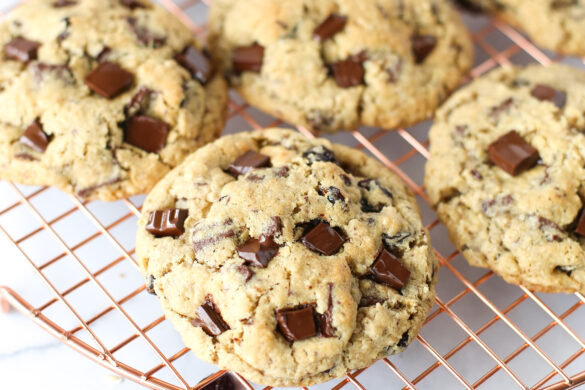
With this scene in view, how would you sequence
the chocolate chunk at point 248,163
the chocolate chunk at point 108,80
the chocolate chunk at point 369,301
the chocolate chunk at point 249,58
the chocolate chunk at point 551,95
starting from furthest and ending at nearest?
the chocolate chunk at point 249,58 → the chocolate chunk at point 551,95 → the chocolate chunk at point 108,80 → the chocolate chunk at point 248,163 → the chocolate chunk at point 369,301

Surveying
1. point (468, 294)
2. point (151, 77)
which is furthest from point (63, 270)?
point (468, 294)

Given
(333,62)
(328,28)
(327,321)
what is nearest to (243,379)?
(327,321)

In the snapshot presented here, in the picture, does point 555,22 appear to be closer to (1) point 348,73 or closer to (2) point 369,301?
(1) point 348,73

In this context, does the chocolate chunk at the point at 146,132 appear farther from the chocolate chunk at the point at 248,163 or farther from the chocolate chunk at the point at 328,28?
the chocolate chunk at the point at 328,28

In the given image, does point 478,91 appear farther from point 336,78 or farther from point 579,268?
point 579,268

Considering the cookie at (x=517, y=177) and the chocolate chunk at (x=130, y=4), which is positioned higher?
the chocolate chunk at (x=130, y=4)

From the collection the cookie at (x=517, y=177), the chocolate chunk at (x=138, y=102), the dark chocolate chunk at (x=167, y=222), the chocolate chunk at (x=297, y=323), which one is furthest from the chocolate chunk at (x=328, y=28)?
the chocolate chunk at (x=297, y=323)
